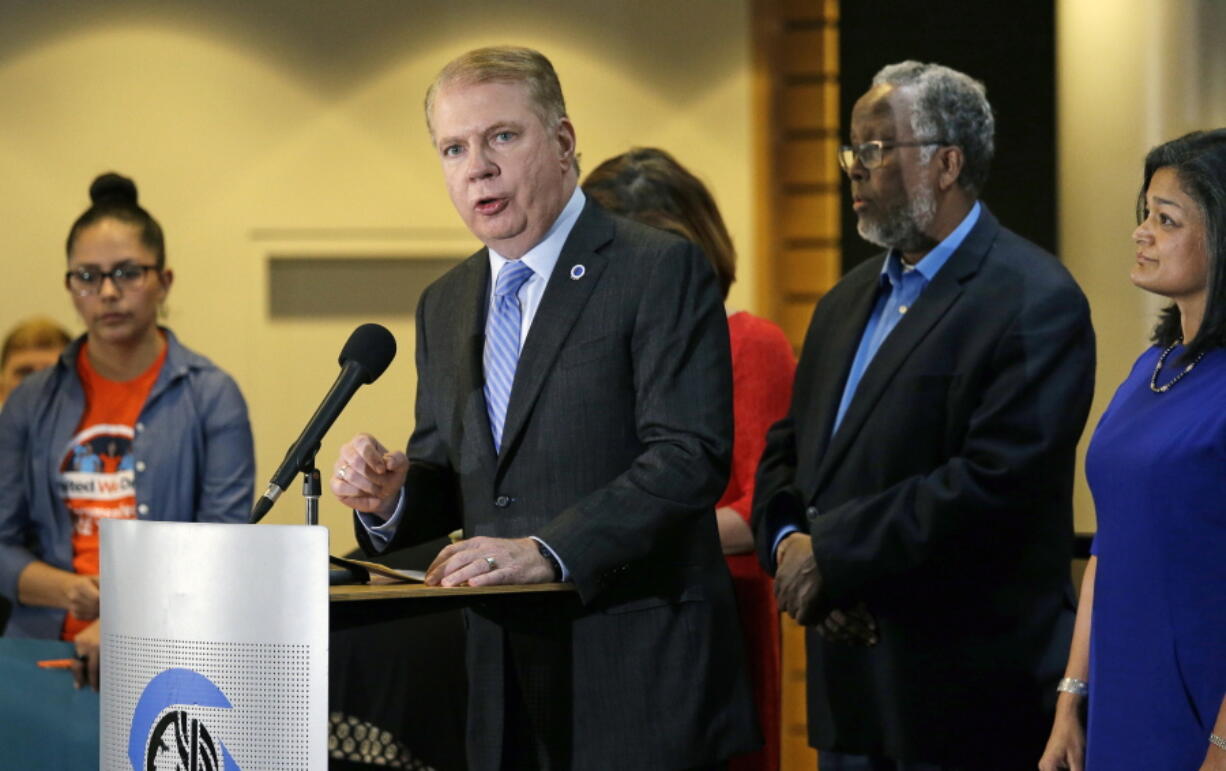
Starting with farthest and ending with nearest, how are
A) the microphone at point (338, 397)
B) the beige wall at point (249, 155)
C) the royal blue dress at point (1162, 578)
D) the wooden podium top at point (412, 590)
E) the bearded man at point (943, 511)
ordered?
the beige wall at point (249, 155)
the bearded man at point (943, 511)
the royal blue dress at point (1162, 578)
the microphone at point (338, 397)
the wooden podium top at point (412, 590)

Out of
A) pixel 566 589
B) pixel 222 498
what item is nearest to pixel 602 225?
pixel 566 589

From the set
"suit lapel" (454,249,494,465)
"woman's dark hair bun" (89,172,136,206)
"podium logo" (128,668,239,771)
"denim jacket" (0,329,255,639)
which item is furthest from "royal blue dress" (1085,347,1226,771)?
"woman's dark hair bun" (89,172,136,206)

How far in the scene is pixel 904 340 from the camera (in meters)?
2.79

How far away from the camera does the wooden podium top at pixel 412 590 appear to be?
71.8 inches

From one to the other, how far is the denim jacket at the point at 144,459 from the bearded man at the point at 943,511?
1.28 metres

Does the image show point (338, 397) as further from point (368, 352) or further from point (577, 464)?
point (577, 464)

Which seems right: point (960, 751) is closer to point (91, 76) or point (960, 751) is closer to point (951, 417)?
point (951, 417)

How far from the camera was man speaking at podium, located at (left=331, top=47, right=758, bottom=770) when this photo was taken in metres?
2.19

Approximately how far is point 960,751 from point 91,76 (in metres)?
4.52

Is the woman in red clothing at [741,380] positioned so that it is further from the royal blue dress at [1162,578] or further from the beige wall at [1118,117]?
the royal blue dress at [1162,578]

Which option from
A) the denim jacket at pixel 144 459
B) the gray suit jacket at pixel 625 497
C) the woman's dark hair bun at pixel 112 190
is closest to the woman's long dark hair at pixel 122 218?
the woman's dark hair bun at pixel 112 190

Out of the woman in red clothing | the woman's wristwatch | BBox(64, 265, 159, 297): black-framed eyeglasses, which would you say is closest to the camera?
the woman's wristwatch

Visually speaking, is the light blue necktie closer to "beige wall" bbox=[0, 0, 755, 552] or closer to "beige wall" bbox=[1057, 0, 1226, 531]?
"beige wall" bbox=[1057, 0, 1226, 531]

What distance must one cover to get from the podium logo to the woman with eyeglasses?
1484mm
